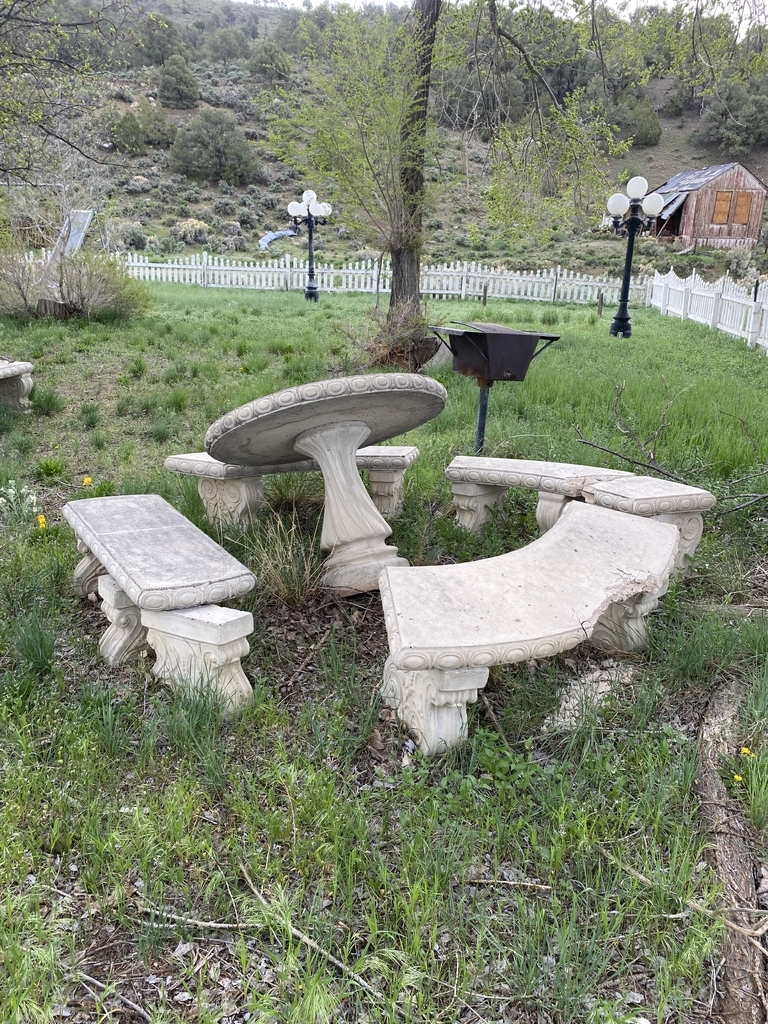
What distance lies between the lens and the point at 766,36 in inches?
229

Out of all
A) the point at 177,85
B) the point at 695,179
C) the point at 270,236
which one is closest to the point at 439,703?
the point at 270,236

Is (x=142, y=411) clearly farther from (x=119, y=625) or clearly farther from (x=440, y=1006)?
(x=440, y=1006)

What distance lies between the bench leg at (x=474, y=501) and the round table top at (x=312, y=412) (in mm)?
525

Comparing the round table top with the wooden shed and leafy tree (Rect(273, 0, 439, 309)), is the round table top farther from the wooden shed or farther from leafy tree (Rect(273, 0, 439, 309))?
the wooden shed

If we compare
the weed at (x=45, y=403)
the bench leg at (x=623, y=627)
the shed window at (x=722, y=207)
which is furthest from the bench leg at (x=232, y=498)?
the shed window at (x=722, y=207)

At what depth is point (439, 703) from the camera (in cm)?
236

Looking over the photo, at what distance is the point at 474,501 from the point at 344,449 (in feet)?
3.15

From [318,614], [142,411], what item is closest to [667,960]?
[318,614]

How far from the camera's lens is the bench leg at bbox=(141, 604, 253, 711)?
8.37ft

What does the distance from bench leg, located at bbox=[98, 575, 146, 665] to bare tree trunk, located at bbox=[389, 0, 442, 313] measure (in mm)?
7065

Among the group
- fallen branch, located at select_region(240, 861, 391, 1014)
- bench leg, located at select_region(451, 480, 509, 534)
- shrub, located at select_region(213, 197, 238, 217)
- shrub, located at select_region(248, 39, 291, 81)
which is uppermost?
shrub, located at select_region(248, 39, 291, 81)

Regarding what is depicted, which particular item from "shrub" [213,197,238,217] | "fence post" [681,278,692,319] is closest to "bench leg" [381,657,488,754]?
"fence post" [681,278,692,319]

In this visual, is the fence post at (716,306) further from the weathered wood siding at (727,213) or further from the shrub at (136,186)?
the shrub at (136,186)

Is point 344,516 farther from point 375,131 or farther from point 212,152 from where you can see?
point 212,152
